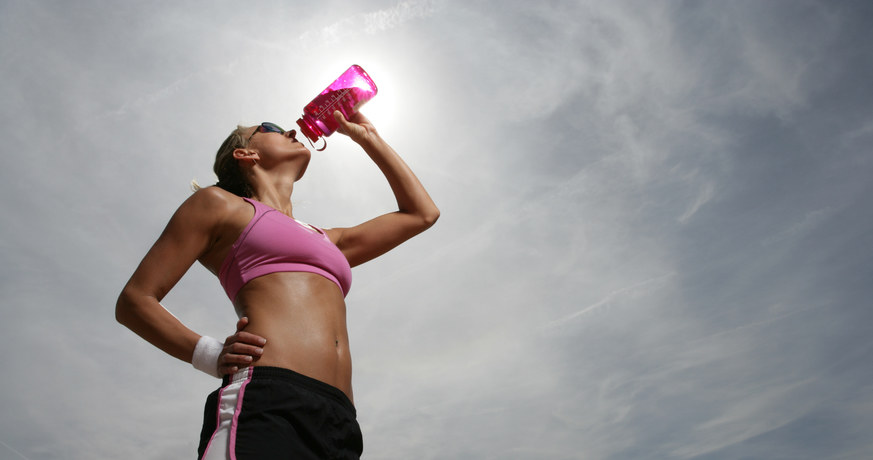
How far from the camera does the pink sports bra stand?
9.71ft

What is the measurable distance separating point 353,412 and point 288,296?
25.7 inches

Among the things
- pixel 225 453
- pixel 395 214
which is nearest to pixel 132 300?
pixel 225 453

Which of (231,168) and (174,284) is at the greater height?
(231,168)

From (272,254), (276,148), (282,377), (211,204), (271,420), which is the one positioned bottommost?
(271,420)

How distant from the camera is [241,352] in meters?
2.54

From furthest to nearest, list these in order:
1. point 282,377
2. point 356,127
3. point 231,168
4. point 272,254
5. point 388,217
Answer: point 356,127 < point 388,217 < point 231,168 < point 272,254 < point 282,377

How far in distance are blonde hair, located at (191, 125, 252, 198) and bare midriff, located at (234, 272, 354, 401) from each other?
40.7 inches

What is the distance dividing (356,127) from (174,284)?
1889 millimetres

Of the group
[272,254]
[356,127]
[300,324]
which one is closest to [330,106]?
[356,127]

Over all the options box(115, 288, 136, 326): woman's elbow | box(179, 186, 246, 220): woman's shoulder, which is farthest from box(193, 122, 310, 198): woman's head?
box(115, 288, 136, 326): woman's elbow

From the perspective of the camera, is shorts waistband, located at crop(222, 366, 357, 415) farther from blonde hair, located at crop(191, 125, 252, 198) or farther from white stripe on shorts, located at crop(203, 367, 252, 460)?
blonde hair, located at crop(191, 125, 252, 198)

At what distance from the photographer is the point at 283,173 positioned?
13.1ft

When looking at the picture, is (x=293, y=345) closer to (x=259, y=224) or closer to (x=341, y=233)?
(x=259, y=224)

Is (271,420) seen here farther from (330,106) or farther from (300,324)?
(330,106)
